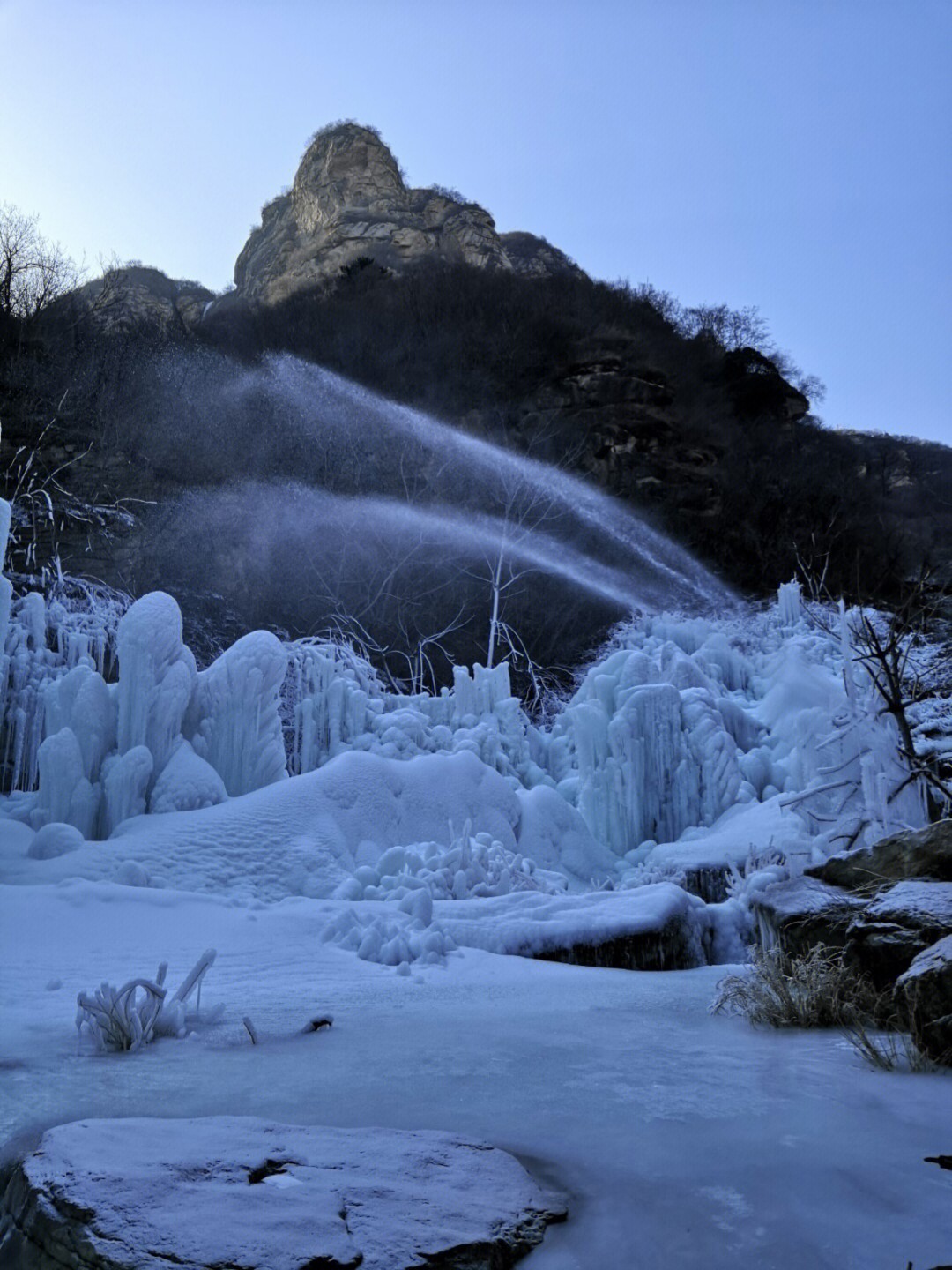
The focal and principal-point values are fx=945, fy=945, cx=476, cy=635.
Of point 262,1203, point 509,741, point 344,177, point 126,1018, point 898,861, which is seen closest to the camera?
point 262,1203

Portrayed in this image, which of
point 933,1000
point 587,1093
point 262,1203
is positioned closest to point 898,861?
point 933,1000

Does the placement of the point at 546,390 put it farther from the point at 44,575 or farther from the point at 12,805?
the point at 12,805

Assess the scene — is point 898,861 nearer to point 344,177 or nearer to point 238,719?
point 238,719

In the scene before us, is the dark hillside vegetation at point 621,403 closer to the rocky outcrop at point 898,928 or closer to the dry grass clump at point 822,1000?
the rocky outcrop at point 898,928

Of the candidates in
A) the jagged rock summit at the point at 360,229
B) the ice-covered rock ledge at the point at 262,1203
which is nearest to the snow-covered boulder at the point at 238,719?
the ice-covered rock ledge at the point at 262,1203

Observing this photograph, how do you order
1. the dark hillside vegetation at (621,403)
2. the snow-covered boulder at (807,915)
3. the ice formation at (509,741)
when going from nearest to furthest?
the snow-covered boulder at (807,915) < the ice formation at (509,741) < the dark hillside vegetation at (621,403)

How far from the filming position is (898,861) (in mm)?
6109

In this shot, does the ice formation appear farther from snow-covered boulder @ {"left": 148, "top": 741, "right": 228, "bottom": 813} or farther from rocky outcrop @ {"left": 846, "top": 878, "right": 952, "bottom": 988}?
rocky outcrop @ {"left": 846, "top": 878, "right": 952, "bottom": 988}

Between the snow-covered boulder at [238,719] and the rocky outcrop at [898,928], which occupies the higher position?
the snow-covered boulder at [238,719]

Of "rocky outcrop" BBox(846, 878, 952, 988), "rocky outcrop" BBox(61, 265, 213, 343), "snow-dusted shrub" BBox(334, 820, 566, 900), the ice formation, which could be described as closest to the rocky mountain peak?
"rocky outcrop" BBox(61, 265, 213, 343)

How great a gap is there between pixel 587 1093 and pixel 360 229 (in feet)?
149

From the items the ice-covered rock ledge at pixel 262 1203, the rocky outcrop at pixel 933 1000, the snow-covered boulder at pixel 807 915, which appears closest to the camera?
the ice-covered rock ledge at pixel 262 1203

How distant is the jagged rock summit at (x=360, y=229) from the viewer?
42844mm

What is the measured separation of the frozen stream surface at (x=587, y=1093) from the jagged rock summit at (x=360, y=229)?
38.8 meters
